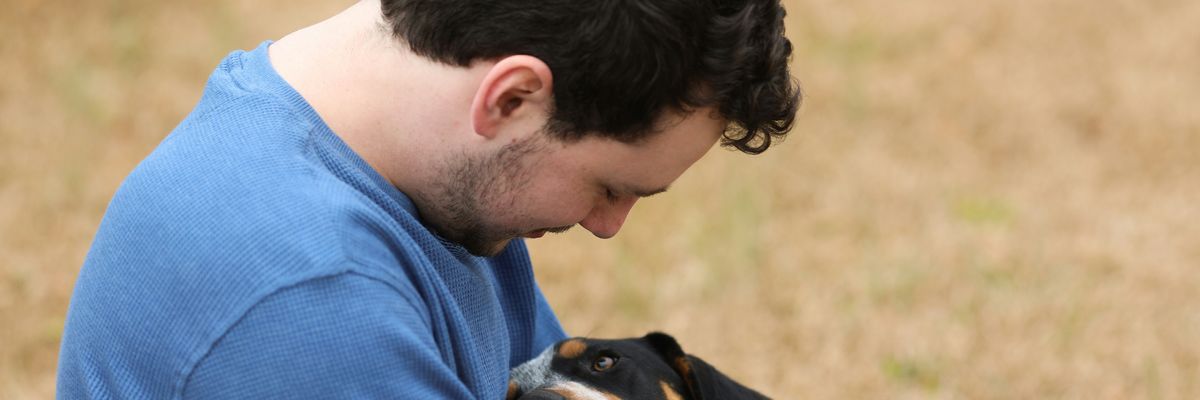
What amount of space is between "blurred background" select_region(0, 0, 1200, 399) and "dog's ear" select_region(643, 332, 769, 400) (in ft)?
4.74

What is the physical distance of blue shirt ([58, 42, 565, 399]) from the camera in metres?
1.63

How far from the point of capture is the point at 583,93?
183 cm

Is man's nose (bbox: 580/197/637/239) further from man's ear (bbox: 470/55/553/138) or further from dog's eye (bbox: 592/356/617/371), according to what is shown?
dog's eye (bbox: 592/356/617/371)

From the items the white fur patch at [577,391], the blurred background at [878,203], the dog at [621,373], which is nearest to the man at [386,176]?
the white fur patch at [577,391]

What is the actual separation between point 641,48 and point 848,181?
3.97 metres

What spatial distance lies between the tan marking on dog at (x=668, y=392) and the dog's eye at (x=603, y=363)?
0.12 meters

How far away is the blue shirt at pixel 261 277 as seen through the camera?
1.63 meters

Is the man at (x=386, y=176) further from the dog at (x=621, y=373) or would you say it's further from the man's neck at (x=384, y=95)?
the dog at (x=621, y=373)

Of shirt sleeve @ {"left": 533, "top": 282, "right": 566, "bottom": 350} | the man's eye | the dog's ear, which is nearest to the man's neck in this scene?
the man's eye

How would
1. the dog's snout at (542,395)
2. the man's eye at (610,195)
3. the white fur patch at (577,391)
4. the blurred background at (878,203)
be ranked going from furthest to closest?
the blurred background at (878,203) → the white fur patch at (577,391) → the dog's snout at (542,395) → the man's eye at (610,195)

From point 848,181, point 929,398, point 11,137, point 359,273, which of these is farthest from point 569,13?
point 11,137

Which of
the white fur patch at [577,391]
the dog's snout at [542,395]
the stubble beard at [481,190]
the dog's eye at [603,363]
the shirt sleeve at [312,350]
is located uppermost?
the dog's eye at [603,363]

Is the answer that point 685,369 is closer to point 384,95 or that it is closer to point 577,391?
point 577,391

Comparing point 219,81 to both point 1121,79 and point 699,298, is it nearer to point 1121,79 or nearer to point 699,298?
point 699,298
